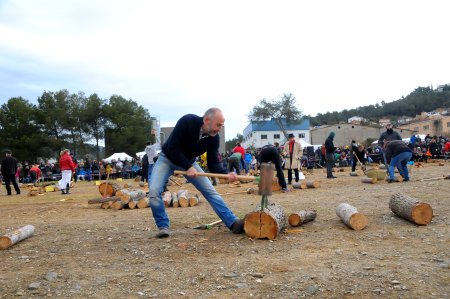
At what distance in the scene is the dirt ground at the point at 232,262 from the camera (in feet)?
11.7

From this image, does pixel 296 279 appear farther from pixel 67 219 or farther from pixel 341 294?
pixel 67 219

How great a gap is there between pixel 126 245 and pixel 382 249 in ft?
10.4

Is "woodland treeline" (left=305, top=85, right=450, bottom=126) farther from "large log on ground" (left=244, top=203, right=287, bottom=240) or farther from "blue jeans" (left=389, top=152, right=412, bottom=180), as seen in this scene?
"large log on ground" (left=244, top=203, right=287, bottom=240)

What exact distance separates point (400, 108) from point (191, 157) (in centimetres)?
11199

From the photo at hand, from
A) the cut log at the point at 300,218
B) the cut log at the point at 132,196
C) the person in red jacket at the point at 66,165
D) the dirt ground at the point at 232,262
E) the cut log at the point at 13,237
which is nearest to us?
the dirt ground at the point at 232,262

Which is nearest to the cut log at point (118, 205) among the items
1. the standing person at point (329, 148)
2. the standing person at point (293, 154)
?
the standing person at point (293, 154)

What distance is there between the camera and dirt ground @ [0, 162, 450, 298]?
357 cm

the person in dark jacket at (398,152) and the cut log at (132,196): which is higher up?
the person in dark jacket at (398,152)

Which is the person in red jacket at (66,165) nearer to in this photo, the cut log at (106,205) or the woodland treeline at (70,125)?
the cut log at (106,205)

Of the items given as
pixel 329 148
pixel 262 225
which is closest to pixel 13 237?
pixel 262 225

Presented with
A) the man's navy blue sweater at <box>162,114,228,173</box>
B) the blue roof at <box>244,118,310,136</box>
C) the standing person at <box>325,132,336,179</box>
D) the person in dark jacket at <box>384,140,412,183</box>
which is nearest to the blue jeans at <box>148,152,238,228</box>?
the man's navy blue sweater at <box>162,114,228,173</box>

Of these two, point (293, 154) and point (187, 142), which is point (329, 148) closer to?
point (293, 154)

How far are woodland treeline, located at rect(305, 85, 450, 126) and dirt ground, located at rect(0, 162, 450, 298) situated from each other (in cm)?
9296

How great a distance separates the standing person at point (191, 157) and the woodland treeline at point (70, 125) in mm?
39157
